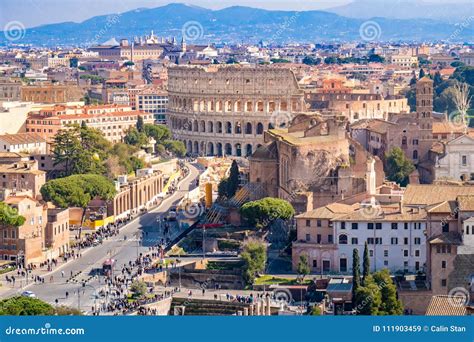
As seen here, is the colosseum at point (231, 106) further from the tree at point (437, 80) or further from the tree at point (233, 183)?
the tree at point (233, 183)

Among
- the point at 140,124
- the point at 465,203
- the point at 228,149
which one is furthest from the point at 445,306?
the point at 228,149

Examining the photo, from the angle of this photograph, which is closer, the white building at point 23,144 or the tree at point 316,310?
the tree at point 316,310

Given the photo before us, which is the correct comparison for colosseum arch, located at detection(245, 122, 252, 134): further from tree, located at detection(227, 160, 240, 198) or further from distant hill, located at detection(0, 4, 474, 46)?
distant hill, located at detection(0, 4, 474, 46)

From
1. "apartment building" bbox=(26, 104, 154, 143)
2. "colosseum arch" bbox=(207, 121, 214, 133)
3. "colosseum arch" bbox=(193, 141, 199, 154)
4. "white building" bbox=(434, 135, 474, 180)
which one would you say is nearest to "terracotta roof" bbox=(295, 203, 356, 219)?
"white building" bbox=(434, 135, 474, 180)

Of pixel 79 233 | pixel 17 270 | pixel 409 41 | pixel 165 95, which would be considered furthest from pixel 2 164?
pixel 409 41

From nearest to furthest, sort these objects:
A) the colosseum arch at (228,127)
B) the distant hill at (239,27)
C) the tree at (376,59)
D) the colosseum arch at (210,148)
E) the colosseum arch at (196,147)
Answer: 1. the colosseum arch at (210,148)
2. the colosseum arch at (228,127)
3. the colosseum arch at (196,147)
4. the distant hill at (239,27)
5. the tree at (376,59)

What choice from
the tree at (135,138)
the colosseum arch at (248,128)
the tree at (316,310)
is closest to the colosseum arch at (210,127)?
the colosseum arch at (248,128)
